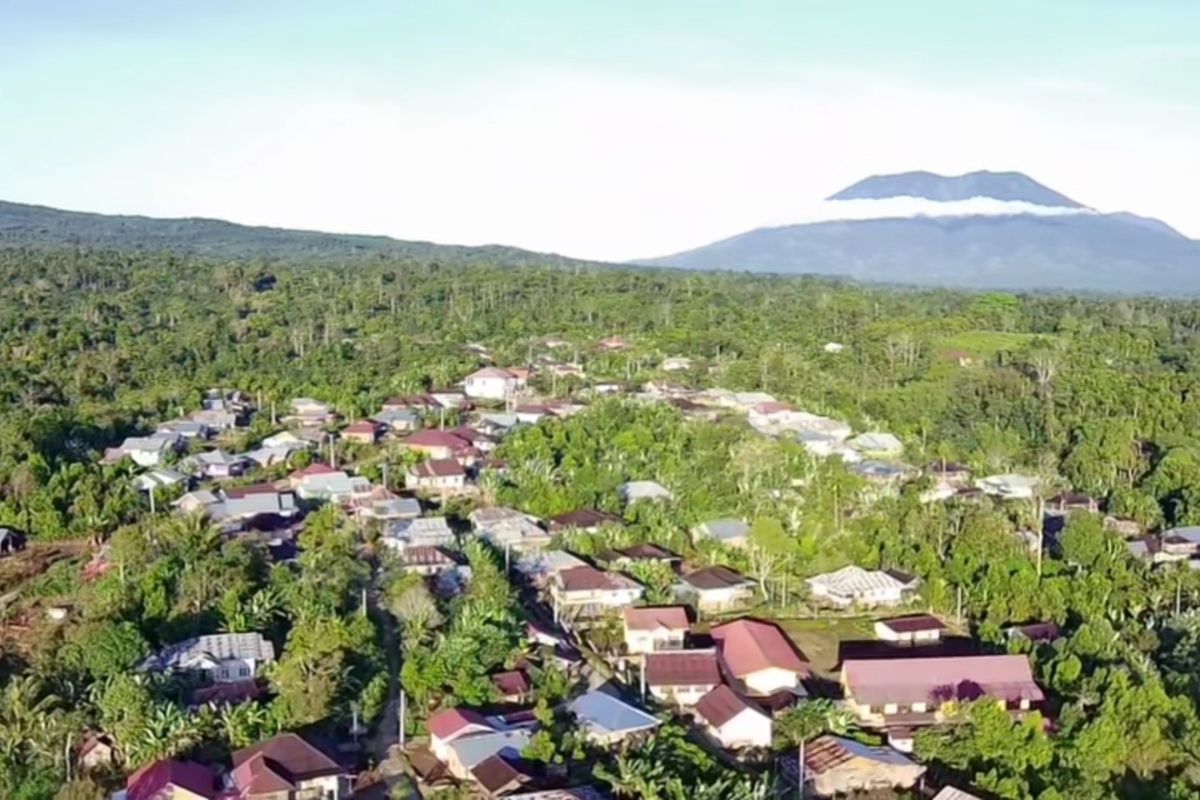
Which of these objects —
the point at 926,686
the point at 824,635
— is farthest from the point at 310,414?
the point at 926,686

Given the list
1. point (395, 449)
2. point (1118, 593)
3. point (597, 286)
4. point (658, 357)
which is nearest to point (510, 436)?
point (395, 449)

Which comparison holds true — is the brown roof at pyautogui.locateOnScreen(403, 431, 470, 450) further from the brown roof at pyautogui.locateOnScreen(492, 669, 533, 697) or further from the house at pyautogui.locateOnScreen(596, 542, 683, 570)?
the brown roof at pyautogui.locateOnScreen(492, 669, 533, 697)

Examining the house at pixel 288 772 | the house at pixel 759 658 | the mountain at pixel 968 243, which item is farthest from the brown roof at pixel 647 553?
the mountain at pixel 968 243

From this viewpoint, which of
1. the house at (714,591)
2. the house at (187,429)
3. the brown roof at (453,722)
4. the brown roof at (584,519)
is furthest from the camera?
the house at (187,429)

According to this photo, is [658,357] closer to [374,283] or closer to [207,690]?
[374,283]

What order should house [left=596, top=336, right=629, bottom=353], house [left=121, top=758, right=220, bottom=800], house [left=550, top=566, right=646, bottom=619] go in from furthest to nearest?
house [left=596, top=336, right=629, bottom=353]
house [left=550, top=566, right=646, bottom=619]
house [left=121, top=758, right=220, bottom=800]

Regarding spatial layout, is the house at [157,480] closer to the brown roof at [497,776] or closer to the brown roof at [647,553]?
the brown roof at [647,553]

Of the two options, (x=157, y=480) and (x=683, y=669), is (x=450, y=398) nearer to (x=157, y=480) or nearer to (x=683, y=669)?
(x=157, y=480)

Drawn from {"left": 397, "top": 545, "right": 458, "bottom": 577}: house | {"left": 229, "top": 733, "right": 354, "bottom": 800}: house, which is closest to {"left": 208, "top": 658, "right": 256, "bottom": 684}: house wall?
{"left": 229, "top": 733, "right": 354, "bottom": 800}: house
